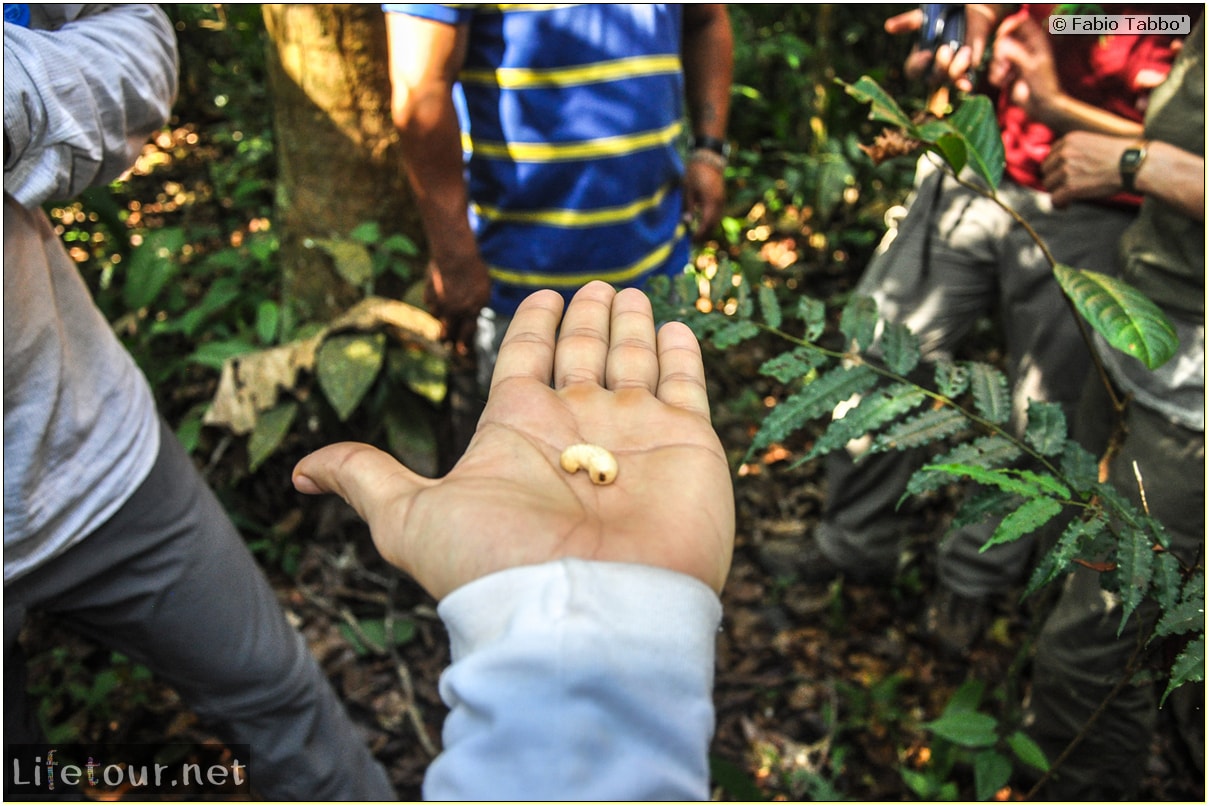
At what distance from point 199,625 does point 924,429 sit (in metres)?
1.58

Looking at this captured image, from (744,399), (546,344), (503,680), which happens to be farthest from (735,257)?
(503,680)

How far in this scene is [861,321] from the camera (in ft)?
5.79

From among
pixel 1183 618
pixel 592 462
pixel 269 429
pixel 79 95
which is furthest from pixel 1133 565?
pixel 269 429

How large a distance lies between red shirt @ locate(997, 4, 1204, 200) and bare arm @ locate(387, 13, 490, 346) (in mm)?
1432

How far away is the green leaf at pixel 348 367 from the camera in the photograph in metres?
2.67

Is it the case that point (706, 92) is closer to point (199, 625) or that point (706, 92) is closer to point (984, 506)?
point (984, 506)

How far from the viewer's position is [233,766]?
217 centimetres

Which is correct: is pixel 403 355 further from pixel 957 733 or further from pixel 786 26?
pixel 786 26

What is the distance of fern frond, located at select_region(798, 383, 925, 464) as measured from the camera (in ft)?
5.11

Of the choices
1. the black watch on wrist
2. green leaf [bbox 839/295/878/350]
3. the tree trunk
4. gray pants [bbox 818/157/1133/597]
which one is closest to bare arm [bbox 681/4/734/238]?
the black watch on wrist

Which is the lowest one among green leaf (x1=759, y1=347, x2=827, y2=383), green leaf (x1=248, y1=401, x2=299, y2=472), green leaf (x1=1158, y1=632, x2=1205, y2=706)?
green leaf (x1=248, y1=401, x2=299, y2=472)

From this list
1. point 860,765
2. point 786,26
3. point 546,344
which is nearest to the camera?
point 546,344

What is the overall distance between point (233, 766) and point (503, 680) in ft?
5.31

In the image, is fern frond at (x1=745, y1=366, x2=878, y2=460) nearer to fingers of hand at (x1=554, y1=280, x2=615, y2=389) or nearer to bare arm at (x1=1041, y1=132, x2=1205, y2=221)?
fingers of hand at (x1=554, y1=280, x2=615, y2=389)
